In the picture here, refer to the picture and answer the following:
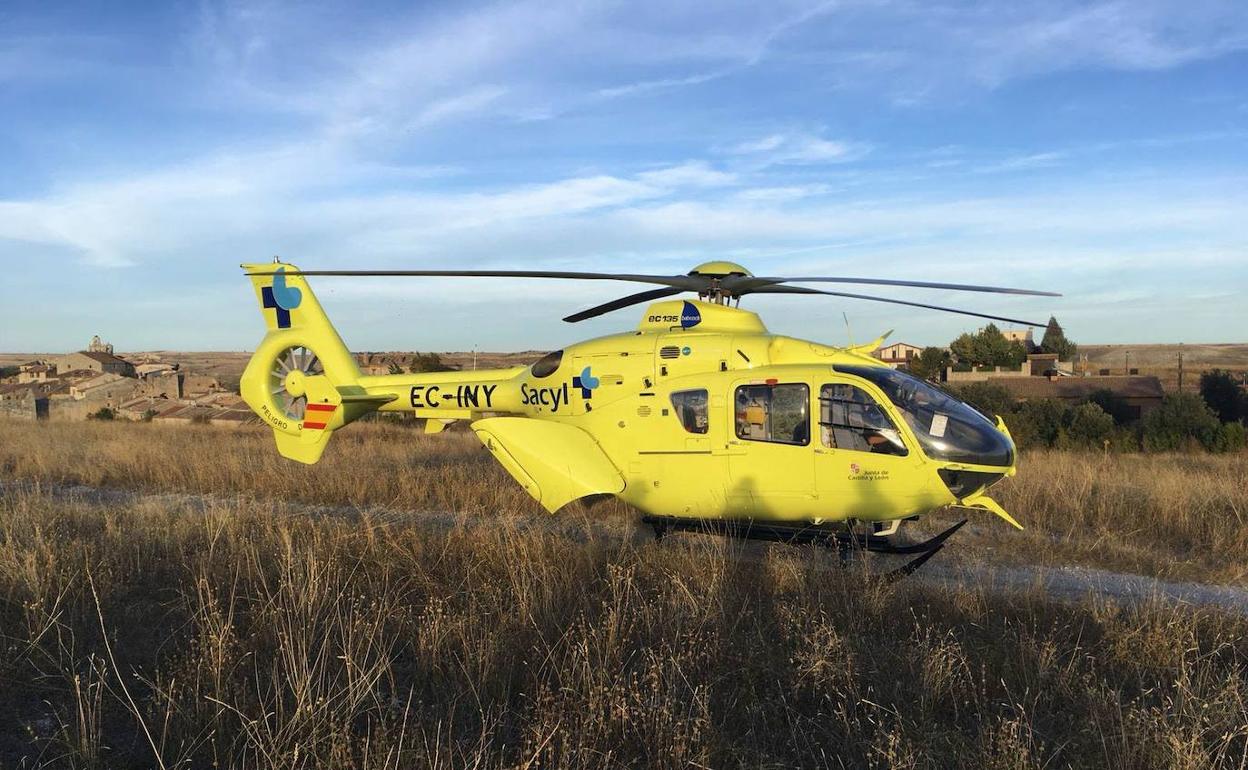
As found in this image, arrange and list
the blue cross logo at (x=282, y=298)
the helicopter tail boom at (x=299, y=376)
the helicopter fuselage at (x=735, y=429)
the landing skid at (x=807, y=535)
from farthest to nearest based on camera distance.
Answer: the blue cross logo at (x=282, y=298) → the helicopter tail boom at (x=299, y=376) → the landing skid at (x=807, y=535) → the helicopter fuselage at (x=735, y=429)

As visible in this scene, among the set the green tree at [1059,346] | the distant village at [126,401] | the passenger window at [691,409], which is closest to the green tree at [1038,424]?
the passenger window at [691,409]

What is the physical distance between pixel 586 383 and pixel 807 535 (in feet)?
10.1

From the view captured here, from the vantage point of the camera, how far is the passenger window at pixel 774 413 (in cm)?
801

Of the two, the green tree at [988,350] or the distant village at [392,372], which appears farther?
the green tree at [988,350]

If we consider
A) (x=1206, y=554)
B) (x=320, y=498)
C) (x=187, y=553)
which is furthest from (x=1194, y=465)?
(x=187, y=553)

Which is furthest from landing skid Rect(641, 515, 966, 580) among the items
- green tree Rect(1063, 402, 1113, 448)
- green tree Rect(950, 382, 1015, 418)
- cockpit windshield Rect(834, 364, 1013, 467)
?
green tree Rect(950, 382, 1015, 418)

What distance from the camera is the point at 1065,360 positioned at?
3164 inches

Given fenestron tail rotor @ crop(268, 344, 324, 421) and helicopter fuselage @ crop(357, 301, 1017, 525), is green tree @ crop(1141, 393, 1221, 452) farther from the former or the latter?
fenestron tail rotor @ crop(268, 344, 324, 421)

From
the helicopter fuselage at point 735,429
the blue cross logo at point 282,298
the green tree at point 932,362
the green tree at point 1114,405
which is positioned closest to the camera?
the helicopter fuselage at point 735,429

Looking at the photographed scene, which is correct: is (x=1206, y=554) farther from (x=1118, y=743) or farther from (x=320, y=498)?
(x=320, y=498)

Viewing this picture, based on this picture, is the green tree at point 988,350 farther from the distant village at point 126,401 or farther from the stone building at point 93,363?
the stone building at point 93,363

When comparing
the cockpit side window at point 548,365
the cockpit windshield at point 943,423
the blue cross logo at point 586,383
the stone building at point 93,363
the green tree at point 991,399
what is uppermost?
the stone building at point 93,363

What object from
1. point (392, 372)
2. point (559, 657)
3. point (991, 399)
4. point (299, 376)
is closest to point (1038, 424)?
point (991, 399)

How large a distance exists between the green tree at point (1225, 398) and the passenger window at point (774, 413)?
1428 inches
